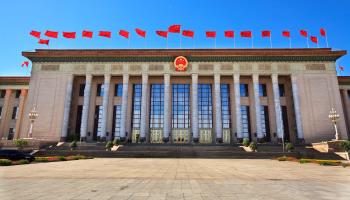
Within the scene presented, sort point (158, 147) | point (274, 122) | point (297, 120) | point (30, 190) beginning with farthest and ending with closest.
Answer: point (274, 122) < point (297, 120) < point (158, 147) < point (30, 190)

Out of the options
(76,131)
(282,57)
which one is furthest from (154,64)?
(282,57)

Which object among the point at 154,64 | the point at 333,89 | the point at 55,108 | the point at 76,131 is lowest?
the point at 76,131

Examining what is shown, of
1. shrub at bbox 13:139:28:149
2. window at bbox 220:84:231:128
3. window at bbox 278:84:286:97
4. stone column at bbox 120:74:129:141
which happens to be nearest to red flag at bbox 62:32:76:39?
stone column at bbox 120:74:129:141

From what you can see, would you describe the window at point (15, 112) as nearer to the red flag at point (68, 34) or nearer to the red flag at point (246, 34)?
the red flag at point (68, 34)

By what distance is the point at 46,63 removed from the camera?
3988 centimetres

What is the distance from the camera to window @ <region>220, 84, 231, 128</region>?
39.3m

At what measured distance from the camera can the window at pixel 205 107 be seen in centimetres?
3941

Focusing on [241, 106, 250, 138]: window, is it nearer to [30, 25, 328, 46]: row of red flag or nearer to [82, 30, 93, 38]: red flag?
[30, 25, 328, 46]: row of red flag

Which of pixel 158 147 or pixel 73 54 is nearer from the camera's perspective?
pixel 158 147

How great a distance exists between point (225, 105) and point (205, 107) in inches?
143

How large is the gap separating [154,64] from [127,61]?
4.85 meters

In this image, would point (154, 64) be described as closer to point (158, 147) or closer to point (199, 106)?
point (199, 106)

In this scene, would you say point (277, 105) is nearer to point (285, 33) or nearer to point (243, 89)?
point (243, 89)

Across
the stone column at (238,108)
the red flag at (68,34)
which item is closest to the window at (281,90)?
the stone column at (238,108)
